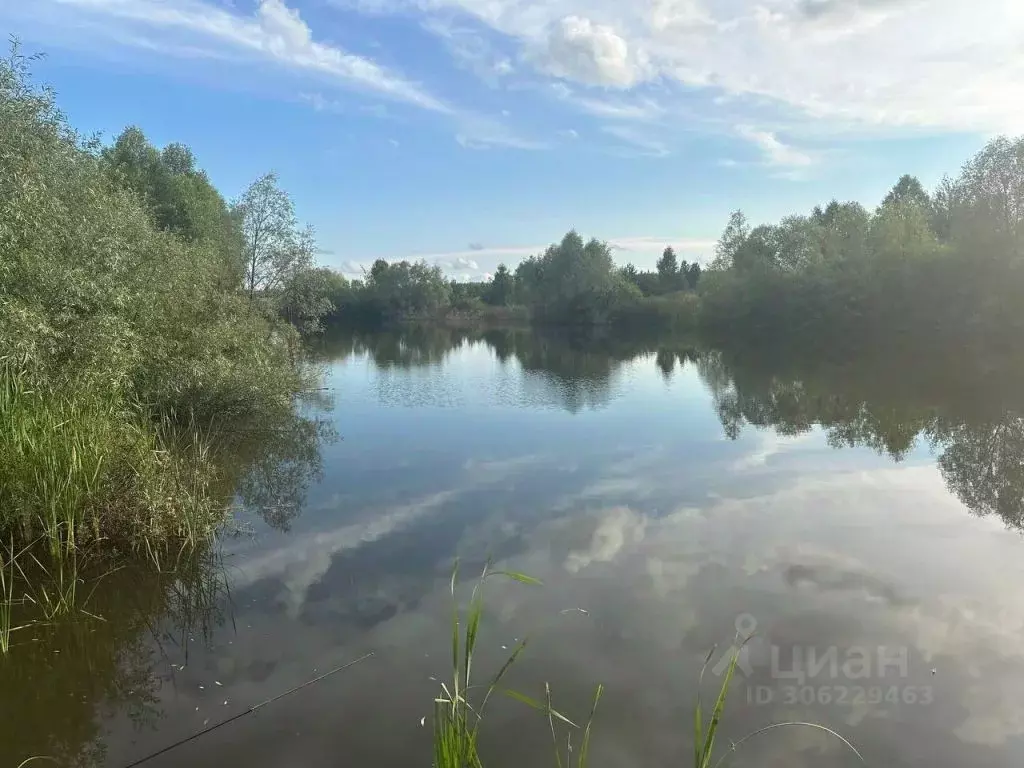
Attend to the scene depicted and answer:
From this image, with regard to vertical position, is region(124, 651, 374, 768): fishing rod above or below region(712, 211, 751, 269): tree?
below

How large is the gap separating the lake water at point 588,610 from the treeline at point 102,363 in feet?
3.27

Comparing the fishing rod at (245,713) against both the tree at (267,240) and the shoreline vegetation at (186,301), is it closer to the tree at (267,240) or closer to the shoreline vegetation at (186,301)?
the shoreline vegetation at (186,301)

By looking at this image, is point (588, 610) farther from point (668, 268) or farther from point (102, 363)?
point (668, 268)

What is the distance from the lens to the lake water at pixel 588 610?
16.5 ft

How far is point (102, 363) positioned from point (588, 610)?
779cm

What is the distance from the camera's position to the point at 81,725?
16.5ft

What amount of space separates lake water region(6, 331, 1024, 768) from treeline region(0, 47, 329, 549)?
39.2 inches

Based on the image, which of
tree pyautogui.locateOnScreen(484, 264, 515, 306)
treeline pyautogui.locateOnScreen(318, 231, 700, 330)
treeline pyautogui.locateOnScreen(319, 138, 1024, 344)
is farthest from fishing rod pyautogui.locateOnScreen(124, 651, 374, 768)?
tree pyautogui.locateOnScreen(484, 264, 515, 306)

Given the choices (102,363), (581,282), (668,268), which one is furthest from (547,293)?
(102,363)

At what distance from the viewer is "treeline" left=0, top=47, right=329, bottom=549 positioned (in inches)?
289

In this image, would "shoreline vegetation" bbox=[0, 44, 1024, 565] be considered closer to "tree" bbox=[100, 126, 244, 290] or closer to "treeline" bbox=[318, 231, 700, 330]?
"tree" bbox=[100, 126, 244, 290]

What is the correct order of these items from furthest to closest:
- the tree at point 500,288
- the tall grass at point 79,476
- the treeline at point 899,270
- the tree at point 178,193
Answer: the tree at point 500,288 < the treeline at point 899,270 < the tree at point 178,193 < the tall grass at point 79,476

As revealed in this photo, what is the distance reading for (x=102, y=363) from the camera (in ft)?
31.9

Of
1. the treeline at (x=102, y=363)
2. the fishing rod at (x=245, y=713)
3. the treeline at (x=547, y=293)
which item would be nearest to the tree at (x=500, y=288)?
the treeline at (x=547, y=293)
